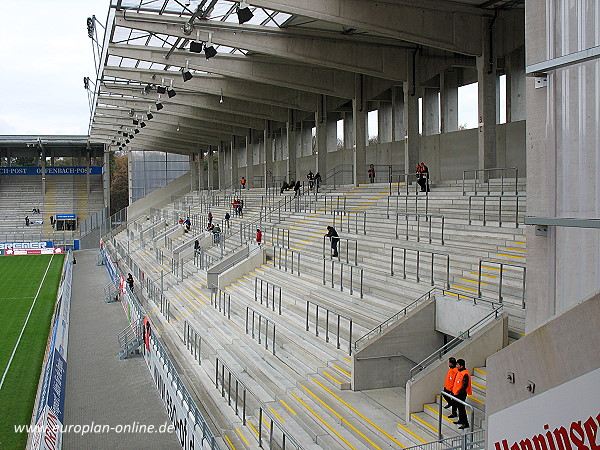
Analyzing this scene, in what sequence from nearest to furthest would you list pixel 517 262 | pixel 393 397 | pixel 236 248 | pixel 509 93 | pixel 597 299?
pixel 597 299
pixel 393 397
pixel 517 262
pixel 509 93
pixel 236 248

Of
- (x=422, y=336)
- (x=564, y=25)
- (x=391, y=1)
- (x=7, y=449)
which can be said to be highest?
(x=391, y=1)

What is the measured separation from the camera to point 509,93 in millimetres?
22406

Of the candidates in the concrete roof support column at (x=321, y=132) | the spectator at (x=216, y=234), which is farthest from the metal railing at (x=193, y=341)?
the concrete roof support column at (x=321, y=132)

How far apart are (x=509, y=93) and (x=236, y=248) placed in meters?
11.6

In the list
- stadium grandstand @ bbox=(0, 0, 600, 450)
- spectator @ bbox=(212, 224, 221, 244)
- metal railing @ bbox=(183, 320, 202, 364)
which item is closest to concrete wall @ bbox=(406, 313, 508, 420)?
stadium grandstand @ bbox=(0, 0, 600, 450)

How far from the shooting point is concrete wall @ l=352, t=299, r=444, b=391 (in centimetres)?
1091

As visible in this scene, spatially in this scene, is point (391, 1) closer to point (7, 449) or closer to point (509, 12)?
point (509, 12)

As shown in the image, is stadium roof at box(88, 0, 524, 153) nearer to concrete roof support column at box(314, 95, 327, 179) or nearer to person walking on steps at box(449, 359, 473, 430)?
concrete roof support column at box(314, 95, 327, 179)

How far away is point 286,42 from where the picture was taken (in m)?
22.2

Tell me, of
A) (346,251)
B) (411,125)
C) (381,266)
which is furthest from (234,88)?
(381,266)

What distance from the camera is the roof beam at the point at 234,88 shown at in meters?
28.8

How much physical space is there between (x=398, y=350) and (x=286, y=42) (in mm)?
14168

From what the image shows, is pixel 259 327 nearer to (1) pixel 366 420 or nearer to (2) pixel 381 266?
(2) pixel 381 266

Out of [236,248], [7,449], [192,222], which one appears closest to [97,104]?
[192,222]
